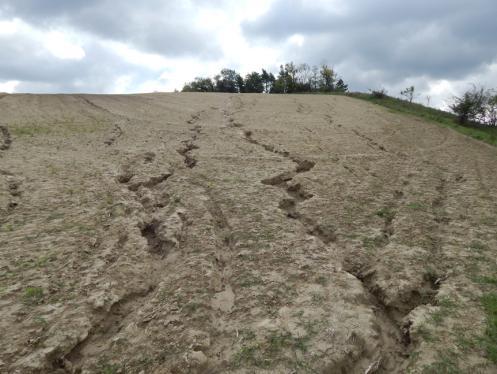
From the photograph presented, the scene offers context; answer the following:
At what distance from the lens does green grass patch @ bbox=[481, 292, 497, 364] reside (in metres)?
3.04

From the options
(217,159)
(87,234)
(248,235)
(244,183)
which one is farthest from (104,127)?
(248,235)

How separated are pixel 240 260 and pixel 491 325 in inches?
98.1

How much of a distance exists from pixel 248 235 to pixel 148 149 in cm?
487

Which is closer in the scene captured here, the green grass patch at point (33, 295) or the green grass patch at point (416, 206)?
the green grass patch at point (33, 295)

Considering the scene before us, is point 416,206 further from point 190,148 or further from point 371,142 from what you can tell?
point 190,148

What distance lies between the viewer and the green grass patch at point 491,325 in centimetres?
304

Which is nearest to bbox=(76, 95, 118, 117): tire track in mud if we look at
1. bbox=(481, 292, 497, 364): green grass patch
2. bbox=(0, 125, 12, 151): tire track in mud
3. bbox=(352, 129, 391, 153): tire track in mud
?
bbox=(0, 125, 12, 151): tire track in mud

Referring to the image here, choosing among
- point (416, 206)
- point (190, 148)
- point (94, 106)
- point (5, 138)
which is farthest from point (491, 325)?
point (94, 106)

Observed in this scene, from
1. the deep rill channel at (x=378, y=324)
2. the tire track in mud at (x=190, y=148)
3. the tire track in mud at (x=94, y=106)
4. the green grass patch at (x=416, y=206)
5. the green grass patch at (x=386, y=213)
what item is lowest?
the deep rill channel at (x=378, y=324)

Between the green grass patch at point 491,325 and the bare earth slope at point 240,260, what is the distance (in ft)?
0.24

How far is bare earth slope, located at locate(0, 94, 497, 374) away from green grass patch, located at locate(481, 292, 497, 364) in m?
0.07

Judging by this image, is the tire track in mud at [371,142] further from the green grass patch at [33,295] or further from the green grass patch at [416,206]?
the green grass patch at [33,295]

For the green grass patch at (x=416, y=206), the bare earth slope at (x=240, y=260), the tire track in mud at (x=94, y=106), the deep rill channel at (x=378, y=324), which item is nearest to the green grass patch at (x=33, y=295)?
the bare earth slope at (x=240, y=260)

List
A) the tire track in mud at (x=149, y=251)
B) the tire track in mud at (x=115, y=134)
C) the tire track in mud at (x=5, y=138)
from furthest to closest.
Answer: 1. the tire track in mud at (x=115, y=134)
2. the tire track in mud at (x=5, y=138)
3. the tire track in mud at (x=149, y=251)
